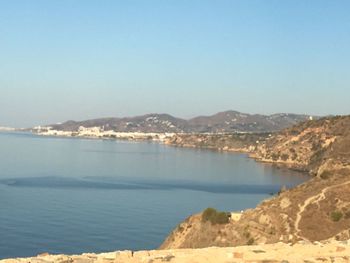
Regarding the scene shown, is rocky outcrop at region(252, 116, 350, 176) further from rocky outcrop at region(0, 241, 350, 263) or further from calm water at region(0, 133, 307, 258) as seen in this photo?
rocky outcrop at region(0, 241, 350, 263)

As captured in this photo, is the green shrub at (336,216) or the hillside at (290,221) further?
the green shrub at (336,216)

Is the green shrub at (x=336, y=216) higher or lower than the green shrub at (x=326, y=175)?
lower

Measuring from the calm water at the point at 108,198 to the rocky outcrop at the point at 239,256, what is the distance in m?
37.5

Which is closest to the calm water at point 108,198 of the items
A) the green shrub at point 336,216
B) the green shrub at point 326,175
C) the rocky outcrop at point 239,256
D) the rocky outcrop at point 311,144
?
the rocky outcrop at point 311,144

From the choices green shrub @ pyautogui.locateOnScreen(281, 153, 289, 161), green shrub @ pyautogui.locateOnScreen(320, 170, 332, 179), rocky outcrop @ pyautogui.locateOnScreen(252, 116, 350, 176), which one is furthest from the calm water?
green shrub @ pyautogui.locateOnScreen(281, 153, 289, 161)

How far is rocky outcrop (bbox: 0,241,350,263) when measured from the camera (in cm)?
1570

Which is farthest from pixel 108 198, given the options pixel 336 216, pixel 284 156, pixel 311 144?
pixel 284 156

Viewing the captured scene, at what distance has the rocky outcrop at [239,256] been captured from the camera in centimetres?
1570

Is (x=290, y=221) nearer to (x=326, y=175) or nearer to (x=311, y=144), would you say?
(x=326, y=175)

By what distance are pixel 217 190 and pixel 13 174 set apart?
51861 mm

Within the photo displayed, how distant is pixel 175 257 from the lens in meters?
16.1

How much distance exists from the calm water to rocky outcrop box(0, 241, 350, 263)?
123 ft

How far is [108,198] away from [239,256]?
77.3 metres

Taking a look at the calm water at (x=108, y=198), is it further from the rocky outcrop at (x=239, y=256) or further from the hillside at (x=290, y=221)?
the rocky outcrop at (x=239, y=256)
